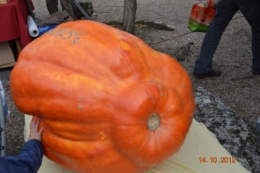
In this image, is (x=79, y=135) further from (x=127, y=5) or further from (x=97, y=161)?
(x=127, y=5)

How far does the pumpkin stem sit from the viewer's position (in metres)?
1.22

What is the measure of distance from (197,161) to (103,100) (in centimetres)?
79

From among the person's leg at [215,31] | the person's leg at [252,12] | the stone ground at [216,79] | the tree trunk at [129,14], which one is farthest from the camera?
the tree trunk at [129,14]

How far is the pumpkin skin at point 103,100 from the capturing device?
3.87 feet

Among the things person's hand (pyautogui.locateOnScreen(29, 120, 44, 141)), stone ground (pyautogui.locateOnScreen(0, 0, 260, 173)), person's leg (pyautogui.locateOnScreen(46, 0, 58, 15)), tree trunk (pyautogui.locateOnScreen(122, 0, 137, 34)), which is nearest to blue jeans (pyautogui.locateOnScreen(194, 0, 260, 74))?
stone ground (pyautogui.locateOnScreen(0, 0, 260, 173))

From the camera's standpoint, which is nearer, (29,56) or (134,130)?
(134,130)

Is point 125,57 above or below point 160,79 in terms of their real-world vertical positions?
above

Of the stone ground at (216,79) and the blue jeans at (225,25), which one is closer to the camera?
the stone ground at (216,79)

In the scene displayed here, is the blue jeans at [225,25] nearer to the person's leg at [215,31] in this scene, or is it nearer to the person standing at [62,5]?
the person's leg at [215,31]

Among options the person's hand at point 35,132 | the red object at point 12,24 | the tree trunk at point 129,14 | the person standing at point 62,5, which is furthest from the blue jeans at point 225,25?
the person standing at point 62,5

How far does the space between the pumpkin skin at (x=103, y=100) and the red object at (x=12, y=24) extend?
2456 millimetres

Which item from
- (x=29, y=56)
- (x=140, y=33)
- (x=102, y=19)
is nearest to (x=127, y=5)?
(x=140, y=33)

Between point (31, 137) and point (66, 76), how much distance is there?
0.38 metres

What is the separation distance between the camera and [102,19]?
5.48 m
